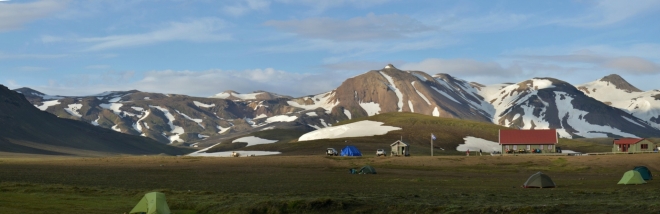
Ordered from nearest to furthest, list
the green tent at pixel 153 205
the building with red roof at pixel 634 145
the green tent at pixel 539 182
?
the green tent at pixel 153 205, the green tent at pixel 539 182, the building with red roof at pixel 634 145

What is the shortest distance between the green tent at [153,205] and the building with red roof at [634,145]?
97.1 m

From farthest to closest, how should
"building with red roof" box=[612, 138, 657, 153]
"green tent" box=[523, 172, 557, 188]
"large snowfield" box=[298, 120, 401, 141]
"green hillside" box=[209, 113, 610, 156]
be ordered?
"large snowfield" box=[298, 120, 401, 141], "green hillside" box=[209, 113, 610, 156], "building with red roof" box=[612, 138, 657, 153], "green tent" box=[523, 172, 557, 188]

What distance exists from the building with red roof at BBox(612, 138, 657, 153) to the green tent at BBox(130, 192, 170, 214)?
97.1 m

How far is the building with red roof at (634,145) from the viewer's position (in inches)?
4536

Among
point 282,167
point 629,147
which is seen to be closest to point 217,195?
point 282,167

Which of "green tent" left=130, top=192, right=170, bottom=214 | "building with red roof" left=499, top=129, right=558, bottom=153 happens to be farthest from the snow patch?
"green tent" left=130, top=192, right=170, bottom=214

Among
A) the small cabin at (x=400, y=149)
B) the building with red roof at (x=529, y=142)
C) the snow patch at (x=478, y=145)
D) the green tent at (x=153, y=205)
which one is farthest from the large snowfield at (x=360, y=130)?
the green tent at (x=153, y=205)

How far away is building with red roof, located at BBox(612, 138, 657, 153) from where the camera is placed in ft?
378

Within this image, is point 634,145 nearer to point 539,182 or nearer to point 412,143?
point 412,143

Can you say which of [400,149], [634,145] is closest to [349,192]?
[400,149]

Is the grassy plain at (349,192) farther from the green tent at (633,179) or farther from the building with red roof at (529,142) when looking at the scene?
the building with red roof at (529,142)

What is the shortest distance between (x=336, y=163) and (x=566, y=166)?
26717 mm

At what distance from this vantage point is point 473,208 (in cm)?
3244

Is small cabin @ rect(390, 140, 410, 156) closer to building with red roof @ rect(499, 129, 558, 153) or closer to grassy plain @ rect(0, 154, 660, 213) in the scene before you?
building with red roof @ rect(499, 129, 558, 153)
